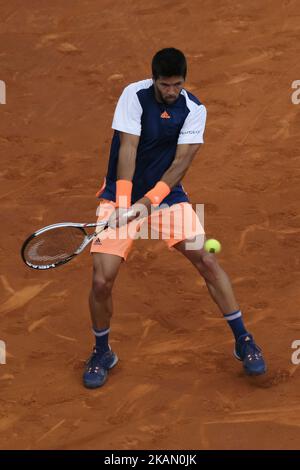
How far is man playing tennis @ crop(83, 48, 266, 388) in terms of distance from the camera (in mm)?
7539

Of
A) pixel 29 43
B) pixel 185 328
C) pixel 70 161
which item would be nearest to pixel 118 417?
pixel 185 328

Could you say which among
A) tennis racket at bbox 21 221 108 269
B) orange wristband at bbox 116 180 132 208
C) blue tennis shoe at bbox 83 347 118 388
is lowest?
blue tennis shoe at bbox 83 347 118 388

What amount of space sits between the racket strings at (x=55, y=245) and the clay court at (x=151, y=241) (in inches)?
35.3

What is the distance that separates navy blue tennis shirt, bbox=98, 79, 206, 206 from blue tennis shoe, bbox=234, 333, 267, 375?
1.13 m

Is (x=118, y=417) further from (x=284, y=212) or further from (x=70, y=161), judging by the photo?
(x=70, y=161)

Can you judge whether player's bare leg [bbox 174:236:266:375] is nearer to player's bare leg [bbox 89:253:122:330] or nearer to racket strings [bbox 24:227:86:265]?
player's bare leg [bbox 89:253:122:330]

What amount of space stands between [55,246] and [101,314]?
594 millimetres

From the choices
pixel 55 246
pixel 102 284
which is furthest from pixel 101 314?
pixel 55 246

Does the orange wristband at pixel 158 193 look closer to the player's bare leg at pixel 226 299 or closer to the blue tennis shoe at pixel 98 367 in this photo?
the player's bare leg at pixel 226 299

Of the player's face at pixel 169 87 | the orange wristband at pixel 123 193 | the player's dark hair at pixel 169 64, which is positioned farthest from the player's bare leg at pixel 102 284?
the player's dark hair at pixel 169 64

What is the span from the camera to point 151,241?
9922 millimetres

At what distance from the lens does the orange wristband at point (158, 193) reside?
7492mm

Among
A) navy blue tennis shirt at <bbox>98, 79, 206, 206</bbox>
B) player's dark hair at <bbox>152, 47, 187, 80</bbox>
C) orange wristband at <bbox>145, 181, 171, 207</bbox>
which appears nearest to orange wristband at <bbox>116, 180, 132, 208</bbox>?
orange wristband at <bbox>145, 181, 171, 207</bbox>

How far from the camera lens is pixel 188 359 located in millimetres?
8172
